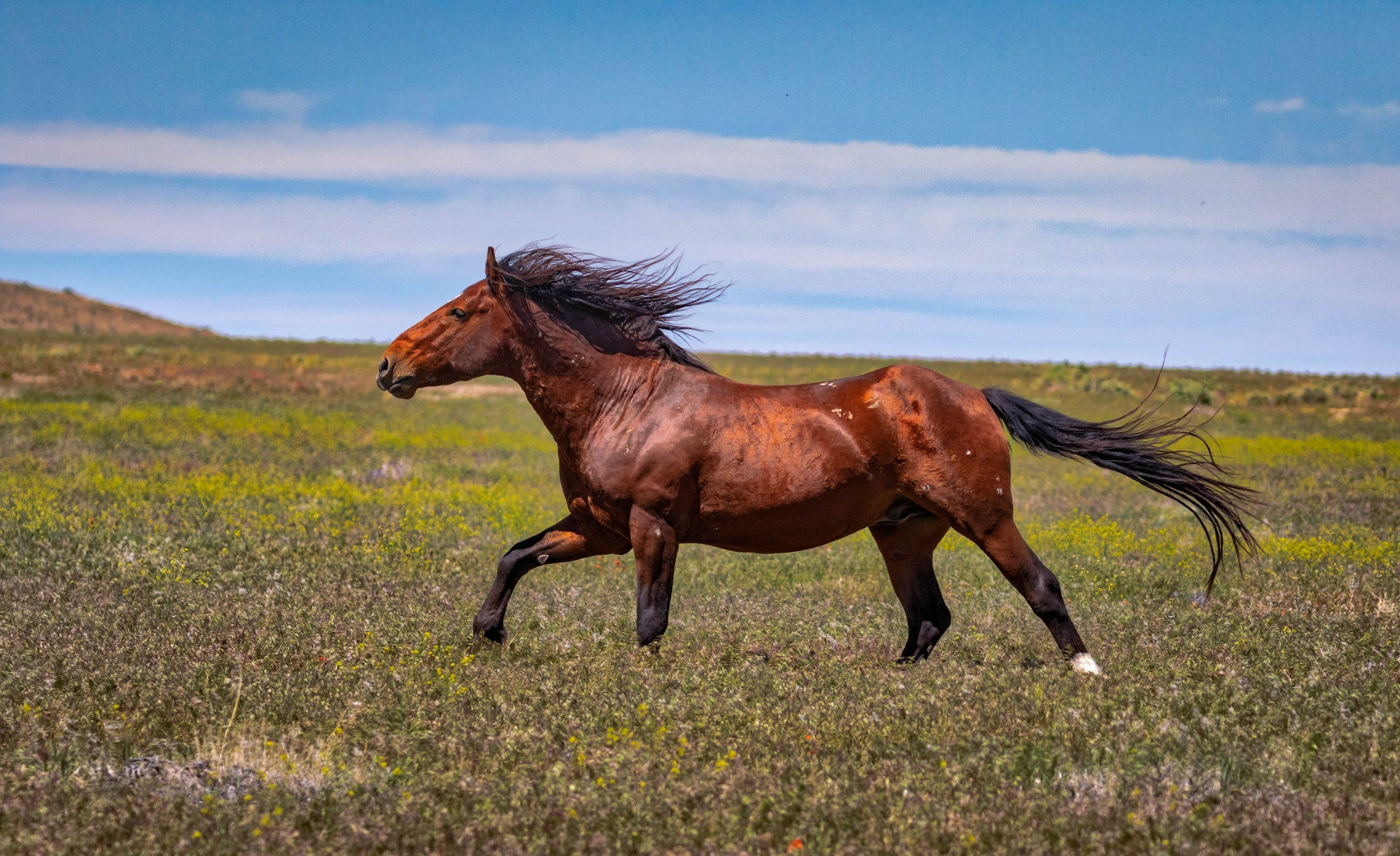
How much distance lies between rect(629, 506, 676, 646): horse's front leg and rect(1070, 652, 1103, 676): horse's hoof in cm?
268

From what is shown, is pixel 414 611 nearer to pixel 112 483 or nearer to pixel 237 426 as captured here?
pixel 112 483

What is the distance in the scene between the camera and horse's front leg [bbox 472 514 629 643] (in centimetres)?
745

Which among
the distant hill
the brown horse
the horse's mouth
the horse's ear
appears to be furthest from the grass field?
the distant hill

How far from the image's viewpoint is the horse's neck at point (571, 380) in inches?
290

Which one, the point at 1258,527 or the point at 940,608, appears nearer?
the point at 940,608

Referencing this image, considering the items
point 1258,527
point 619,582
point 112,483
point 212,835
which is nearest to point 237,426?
point 112,483

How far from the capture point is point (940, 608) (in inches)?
303

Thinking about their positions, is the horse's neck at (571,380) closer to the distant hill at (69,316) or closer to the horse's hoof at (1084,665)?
the horse's hoof at (1084,665)

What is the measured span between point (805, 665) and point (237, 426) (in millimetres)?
24766

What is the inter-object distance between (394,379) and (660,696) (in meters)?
2.97

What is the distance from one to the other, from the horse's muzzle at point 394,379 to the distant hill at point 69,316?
375 ft

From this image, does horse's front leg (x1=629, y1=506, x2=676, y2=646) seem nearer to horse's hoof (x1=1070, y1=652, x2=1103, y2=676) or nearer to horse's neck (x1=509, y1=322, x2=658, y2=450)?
horse's neck (x1=509, y1=322, x2=658, y2=450)

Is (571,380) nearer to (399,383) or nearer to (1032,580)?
(399,383)

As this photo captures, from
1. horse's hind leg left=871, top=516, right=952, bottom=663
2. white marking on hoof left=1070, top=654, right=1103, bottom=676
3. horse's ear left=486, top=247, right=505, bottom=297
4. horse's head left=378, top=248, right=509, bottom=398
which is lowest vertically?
white marking on hoof left=1070, top=654, right=1103, bottom=676
